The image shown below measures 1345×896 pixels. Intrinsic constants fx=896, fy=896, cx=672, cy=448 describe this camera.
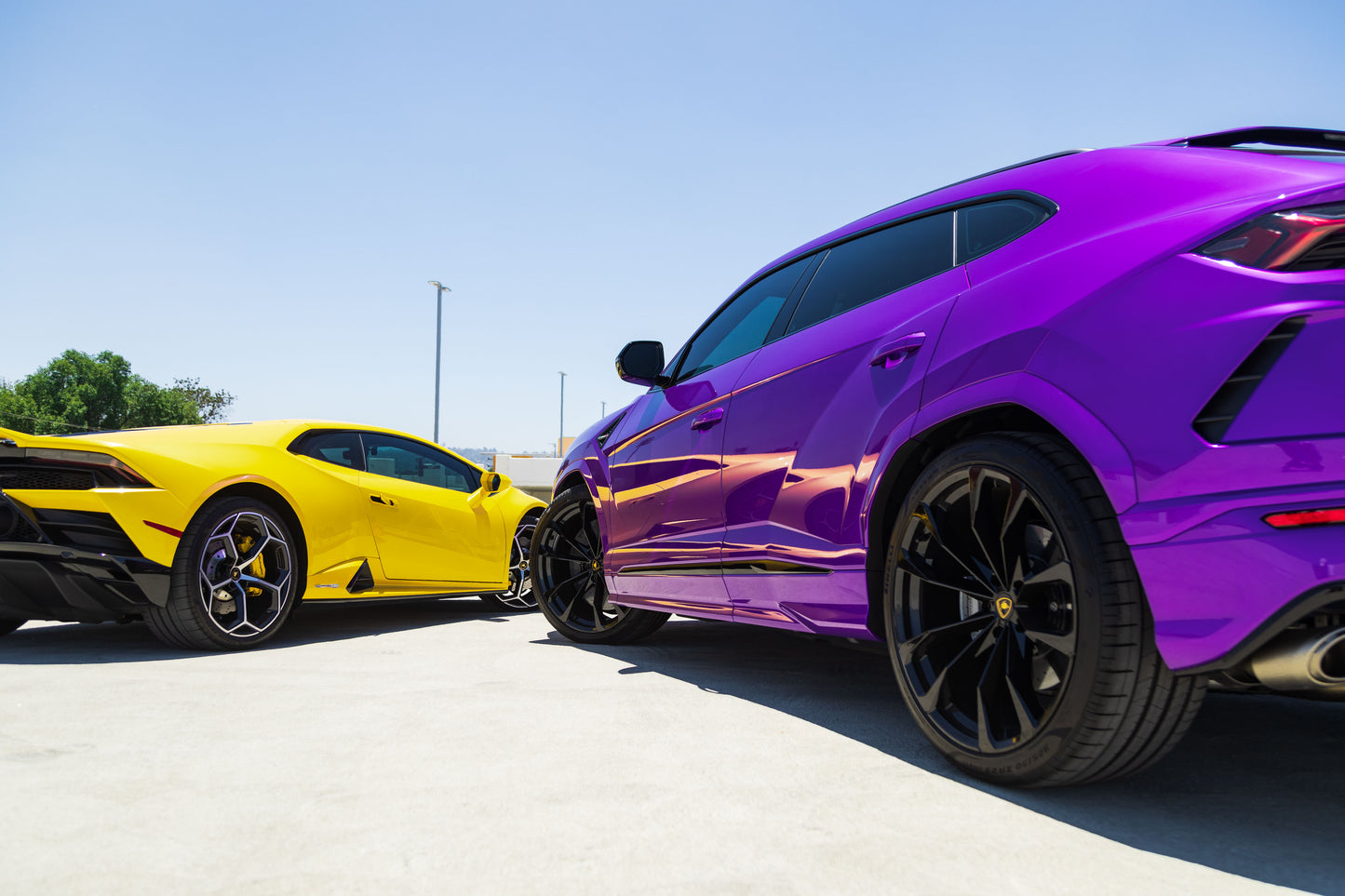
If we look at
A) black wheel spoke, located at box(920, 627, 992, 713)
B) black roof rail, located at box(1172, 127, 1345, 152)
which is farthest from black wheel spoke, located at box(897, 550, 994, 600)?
black roof rail, located at box(1172, 127, 1345, 152)

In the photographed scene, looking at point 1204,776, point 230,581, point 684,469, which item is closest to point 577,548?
point 684,469

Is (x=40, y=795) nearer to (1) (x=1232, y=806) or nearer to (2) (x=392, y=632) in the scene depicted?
(1) (x=1232, y=806)

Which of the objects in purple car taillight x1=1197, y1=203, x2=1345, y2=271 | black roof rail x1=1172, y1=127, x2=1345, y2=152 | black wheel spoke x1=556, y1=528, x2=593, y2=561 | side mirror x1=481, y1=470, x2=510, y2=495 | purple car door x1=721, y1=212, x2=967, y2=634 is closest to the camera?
purple car taillight x1=1197, y1=203, x2=1345, y2=271

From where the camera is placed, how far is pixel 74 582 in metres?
4.32

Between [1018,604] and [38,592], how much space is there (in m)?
4.53

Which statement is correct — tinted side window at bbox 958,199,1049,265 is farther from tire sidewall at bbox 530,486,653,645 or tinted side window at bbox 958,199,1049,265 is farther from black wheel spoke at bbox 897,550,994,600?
tire sidewall at bbox 530,486,653,645

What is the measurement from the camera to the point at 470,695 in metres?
3.55

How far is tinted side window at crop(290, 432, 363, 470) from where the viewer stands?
5579mm

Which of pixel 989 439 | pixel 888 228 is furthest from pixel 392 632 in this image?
pixel 989 439

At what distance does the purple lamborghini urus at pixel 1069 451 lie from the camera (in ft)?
5.61

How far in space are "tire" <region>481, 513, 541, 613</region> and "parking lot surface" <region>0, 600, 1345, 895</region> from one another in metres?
3.21

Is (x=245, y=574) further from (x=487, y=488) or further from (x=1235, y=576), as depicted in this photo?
(x=1235, y=576)

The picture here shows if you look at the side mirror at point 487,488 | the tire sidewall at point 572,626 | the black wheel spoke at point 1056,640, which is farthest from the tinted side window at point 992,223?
the side mirror at point 487,488

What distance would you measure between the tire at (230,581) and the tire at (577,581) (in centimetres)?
144
